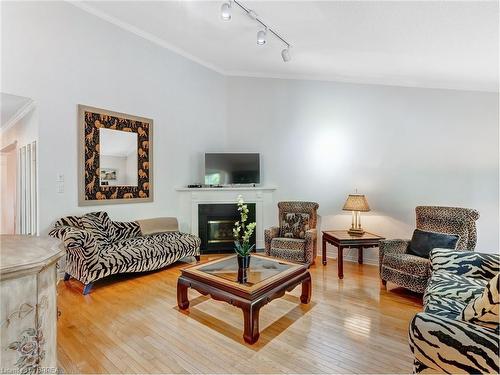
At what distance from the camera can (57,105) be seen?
3.35 meters

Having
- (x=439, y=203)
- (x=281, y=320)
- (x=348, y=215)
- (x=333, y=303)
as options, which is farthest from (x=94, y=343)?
(x=439, y=203)

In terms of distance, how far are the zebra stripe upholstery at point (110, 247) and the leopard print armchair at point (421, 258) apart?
8.71 ft

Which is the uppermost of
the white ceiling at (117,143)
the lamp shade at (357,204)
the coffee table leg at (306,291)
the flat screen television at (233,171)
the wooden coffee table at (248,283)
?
the white ceiling at (117,143)

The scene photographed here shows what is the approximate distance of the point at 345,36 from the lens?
3.51 m

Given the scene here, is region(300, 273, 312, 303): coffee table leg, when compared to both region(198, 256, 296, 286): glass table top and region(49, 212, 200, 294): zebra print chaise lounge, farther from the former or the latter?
region(49, 212, 200, 294): zebra print chaise lounge

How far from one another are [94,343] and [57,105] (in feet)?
9.30

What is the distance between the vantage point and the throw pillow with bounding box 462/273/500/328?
1139 millimetres

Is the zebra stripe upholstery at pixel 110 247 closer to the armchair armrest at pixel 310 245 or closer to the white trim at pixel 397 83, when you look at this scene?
the armchair armrest at pixel 310 245

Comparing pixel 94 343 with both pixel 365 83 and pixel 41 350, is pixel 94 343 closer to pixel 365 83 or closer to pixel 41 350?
pixel 41 350

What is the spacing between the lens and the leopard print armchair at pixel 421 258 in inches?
112

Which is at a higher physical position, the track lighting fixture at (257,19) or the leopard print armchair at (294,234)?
the track lighting fixture at (257,19)

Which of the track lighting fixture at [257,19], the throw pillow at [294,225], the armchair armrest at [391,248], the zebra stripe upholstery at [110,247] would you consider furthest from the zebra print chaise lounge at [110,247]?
the track lighting fixture at [257,19]

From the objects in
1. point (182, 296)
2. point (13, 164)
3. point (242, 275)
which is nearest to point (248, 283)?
point (242, 275)

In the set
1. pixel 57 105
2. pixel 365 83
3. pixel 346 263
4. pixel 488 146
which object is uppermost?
pixel 365 83
